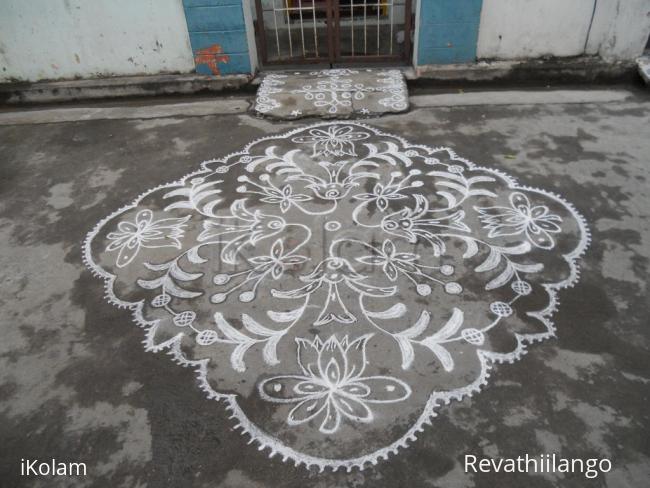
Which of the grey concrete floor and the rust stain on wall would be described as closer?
the grey concrete floor

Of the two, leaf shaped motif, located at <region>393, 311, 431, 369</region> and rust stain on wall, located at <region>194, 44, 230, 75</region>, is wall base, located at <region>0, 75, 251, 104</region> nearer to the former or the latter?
rust stain on wall, located at <region>194, 44, 230, 75</region>

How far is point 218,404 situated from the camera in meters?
1.73

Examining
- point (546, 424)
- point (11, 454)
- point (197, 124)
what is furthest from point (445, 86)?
point (11, 454)

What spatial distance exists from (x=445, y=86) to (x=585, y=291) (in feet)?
9.15

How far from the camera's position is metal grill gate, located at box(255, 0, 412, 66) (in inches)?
177

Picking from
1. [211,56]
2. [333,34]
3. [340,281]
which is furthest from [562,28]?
[340,281]

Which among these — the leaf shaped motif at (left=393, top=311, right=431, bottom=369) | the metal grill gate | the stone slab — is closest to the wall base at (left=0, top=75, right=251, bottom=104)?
the stone slab

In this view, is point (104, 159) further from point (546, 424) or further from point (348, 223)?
point (546, 424)

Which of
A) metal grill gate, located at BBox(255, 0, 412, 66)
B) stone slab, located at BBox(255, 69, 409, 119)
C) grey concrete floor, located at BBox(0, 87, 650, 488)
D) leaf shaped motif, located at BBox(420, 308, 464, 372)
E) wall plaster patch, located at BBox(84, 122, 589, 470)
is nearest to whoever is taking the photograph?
grey concrete floor, located at BBox(0, 87, 650, 488)

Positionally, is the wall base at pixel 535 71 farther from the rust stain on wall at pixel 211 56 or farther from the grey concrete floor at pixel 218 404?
the rust stain on wall at pixel 211 56

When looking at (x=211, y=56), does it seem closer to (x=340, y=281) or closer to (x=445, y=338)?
(x=340, y=281)

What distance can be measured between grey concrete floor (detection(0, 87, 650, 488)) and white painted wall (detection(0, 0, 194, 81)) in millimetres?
1736

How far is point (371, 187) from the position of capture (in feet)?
9.57

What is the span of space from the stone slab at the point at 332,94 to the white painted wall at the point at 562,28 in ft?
3.02
